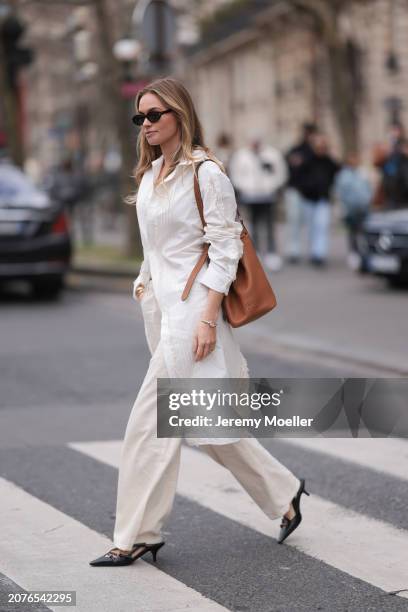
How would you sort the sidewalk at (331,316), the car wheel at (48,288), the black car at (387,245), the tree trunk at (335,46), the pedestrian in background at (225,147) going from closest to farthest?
the sidewalk at (331,316) → the black car at (387,245) → the car wheel at (48,288) → the pedestrian in background at (225,147) → the tree trunk at (335,46)

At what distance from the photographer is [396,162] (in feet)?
58.2

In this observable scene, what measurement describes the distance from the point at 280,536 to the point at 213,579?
0.52 metres

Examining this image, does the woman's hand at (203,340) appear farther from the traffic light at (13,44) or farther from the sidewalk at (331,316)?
the traffic light at (13,44)

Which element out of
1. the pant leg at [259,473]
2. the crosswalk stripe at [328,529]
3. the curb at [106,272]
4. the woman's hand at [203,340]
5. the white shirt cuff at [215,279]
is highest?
the white shirt cuff at [215,279]

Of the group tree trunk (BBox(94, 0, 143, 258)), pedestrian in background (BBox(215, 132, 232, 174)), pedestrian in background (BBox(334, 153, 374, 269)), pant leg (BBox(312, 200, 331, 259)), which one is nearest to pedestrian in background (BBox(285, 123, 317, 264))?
pant leg (BBox(312, 200, 331, 259))

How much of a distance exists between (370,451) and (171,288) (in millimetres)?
2553

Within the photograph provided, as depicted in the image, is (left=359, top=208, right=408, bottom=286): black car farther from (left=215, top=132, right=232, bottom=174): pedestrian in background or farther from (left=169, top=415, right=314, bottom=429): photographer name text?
(left=169, top=415, right=314, bottom=429): photographer name text

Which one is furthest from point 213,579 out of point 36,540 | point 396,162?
point 396,162

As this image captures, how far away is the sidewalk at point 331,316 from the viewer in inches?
409

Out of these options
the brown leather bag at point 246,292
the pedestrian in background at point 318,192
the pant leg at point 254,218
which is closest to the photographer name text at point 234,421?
the brown leather bag at point 246,292

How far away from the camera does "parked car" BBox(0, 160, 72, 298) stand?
562 inches

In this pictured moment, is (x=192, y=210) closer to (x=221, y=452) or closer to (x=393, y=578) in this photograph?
(x=221, y=452)

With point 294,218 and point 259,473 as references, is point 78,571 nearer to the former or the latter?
point 259,473

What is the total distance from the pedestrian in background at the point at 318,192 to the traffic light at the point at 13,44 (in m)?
4.53
